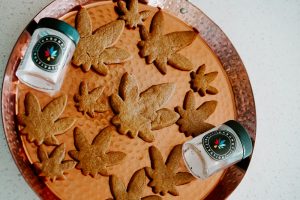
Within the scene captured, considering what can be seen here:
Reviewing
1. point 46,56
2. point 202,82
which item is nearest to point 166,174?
point 202,82

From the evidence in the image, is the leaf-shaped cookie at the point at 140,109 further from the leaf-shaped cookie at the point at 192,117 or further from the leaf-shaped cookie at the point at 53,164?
the leaf-shaped cookie at the point at 53,164

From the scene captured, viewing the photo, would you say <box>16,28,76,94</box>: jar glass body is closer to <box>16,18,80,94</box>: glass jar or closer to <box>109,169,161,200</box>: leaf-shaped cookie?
<box>16,18,80,94</box>: glass jar

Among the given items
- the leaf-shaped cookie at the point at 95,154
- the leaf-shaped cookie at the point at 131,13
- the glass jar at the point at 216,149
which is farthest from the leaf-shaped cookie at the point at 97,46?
the glass jar at the point at 216,149

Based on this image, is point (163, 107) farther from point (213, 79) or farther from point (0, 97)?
point (0, 97)

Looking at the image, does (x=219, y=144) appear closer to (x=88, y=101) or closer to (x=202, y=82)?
(x=202, y=82)

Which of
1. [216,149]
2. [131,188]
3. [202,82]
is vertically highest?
[202,82]

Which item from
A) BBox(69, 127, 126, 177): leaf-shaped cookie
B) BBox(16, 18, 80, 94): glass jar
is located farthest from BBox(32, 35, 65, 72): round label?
BBox(69, 127, 126, 177): leaf-shaped cookie
